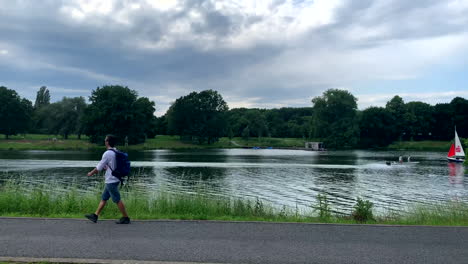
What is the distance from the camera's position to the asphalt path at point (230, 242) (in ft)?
20.4

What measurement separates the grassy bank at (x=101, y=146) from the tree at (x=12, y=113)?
8.26 ft

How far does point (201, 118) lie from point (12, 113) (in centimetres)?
4769

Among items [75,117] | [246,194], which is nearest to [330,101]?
[75,117]

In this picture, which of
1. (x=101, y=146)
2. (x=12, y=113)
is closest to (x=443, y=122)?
(x=101, y=146)

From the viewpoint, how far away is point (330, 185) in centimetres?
2752

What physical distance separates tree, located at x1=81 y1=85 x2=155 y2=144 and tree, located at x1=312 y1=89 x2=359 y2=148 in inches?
1871

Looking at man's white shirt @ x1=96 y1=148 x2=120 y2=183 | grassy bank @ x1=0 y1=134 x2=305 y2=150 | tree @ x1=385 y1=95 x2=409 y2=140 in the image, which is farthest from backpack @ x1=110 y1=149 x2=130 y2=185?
tree @ x1=385 y1=95 x2=409 y2=140

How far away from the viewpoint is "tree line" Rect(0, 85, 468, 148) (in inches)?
3477

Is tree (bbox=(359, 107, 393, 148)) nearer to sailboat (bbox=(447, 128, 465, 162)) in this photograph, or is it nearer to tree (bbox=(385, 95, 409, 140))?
tree (bbox=(385, 95, 409, 140))

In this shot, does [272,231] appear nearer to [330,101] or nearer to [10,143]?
[10,143]

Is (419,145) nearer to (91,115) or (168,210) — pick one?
(91,115)

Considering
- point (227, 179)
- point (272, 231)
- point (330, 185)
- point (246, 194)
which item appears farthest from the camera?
point (227, 179)

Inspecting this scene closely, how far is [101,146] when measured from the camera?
8538 cm

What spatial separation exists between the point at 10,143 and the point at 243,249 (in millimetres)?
85166
